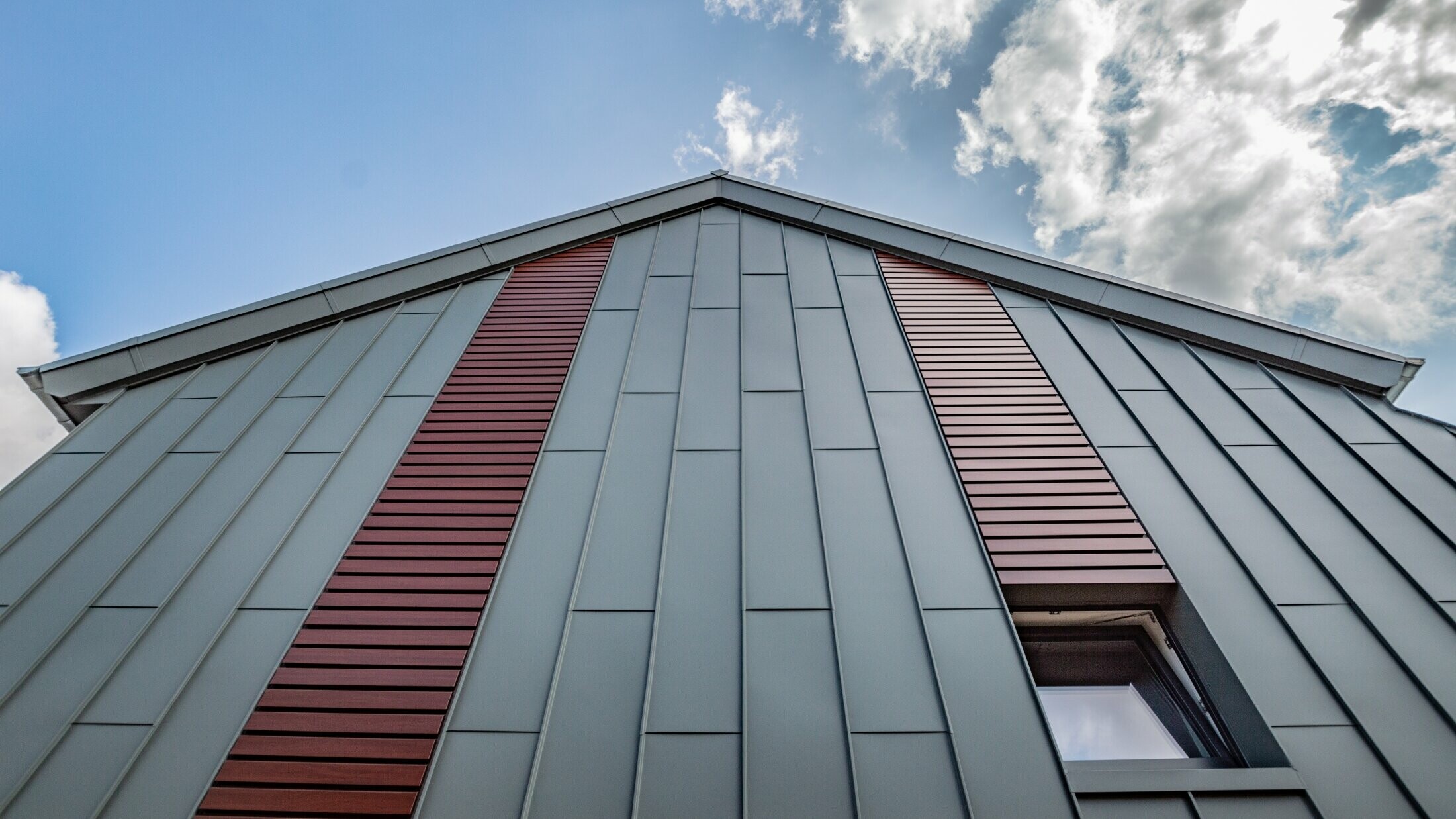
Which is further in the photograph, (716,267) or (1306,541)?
(716,267)

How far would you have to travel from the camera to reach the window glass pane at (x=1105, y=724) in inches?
220

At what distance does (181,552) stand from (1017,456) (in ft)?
30.7

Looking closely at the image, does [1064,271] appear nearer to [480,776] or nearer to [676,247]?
[676,247]

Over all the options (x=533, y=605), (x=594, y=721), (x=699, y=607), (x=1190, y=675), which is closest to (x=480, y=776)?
(x=594, y=721)

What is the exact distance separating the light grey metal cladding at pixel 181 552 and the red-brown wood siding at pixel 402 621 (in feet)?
0.88

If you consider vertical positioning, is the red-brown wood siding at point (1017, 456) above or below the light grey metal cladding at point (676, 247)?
below

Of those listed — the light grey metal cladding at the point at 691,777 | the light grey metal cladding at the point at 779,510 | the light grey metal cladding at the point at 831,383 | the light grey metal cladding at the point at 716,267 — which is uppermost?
the light grey metal cladding at the point at 716,267

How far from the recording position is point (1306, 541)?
6719mm

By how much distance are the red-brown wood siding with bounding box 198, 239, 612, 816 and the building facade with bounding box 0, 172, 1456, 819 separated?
4 centimetres

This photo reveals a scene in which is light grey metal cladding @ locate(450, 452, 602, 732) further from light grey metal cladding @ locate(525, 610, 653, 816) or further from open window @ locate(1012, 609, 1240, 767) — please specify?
open window @ locate(1012, 609, 1240, 767)

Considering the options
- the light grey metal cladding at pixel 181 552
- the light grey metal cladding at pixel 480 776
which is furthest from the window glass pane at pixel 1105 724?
the light grey metal cladding at pixel 181 552

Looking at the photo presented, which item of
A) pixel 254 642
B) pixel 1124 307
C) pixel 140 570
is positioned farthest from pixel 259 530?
pixel 1124 307

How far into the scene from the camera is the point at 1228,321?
9859mm

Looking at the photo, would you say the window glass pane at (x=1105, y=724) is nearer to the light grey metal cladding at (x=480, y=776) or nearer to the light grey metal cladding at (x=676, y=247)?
the light grey metal cladding at (x=480, y=776)
